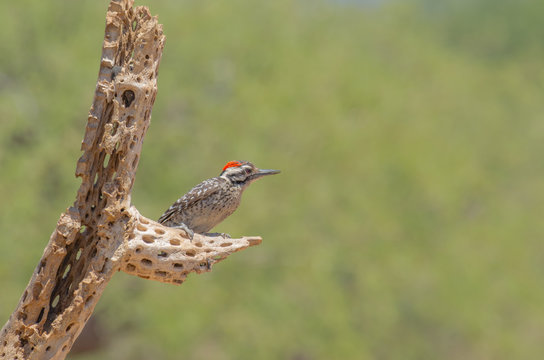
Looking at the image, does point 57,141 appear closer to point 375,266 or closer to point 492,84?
point 375,266

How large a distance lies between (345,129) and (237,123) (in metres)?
3.91

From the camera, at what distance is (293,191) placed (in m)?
18.0

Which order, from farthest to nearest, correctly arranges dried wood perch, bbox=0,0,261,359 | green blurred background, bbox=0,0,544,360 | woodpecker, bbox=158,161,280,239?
green blurred background, bbox=0,0,544,360, woodpecker, bbox=158,161,280,239, dried wood perch, bbox=0,0,261,359

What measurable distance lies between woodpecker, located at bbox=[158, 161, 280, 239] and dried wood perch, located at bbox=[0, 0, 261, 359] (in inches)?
34.9

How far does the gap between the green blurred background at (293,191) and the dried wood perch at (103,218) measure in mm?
8582

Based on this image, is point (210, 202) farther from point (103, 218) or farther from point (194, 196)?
point (103, 218)

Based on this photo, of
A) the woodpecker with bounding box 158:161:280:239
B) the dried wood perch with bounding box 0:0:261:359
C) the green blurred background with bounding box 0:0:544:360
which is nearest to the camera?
the dried wood perch with bounding box 0:0:261:359

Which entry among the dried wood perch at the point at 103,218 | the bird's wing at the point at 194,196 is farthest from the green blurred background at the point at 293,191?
the dried wood perch at the point at 103,218

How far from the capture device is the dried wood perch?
197 inches

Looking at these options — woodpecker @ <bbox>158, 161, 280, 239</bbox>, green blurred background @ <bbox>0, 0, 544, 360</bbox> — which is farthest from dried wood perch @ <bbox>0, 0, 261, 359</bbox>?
green blurred background @ <bbox>0, 0, 544, 360</bbox>

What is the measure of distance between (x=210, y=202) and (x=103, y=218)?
4.08 ft

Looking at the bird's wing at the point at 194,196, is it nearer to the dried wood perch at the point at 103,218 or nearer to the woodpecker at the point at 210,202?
the woodpecker at the point at 210,202

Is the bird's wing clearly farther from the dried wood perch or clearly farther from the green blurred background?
the green blurred background

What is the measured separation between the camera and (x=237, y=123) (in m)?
18.0
